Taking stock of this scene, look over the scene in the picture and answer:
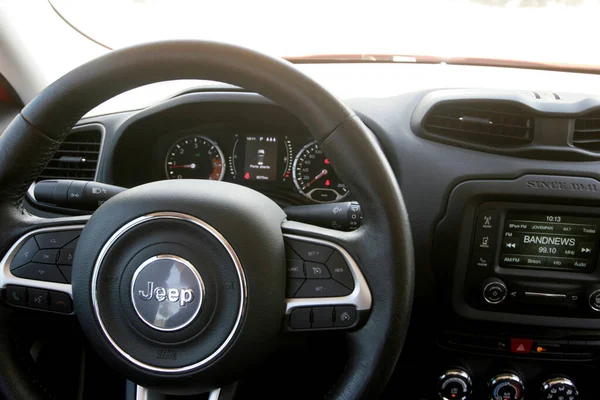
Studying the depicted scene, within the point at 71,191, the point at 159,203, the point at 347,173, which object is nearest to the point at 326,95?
the point at 347,173

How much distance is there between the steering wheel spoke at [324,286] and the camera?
1002 millimetres

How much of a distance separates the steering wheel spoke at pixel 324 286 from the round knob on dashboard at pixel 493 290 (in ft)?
1.88

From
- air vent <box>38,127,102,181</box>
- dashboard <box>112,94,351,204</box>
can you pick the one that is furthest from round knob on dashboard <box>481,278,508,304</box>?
air vent <box>38,127,102,181</box>

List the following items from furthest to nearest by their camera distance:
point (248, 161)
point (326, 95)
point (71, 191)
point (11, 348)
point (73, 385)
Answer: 1. point (248, 161)
2. point (73, 385)
3. point (71, 191)
4. point (11, 348)
5. point (326, 95)

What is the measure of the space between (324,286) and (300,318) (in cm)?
7

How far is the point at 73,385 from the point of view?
1.56m

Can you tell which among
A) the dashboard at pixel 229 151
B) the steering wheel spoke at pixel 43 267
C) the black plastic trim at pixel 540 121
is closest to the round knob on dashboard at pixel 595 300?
the black plastic trim at pixel 540 121

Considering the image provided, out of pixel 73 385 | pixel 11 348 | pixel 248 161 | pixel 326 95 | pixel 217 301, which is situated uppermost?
pixel 326 95

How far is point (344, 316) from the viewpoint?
1.01 metres

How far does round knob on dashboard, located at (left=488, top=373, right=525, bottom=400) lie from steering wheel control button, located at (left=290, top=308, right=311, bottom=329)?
0.75 m

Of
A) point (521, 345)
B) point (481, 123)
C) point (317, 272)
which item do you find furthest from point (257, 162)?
point (521, 345)

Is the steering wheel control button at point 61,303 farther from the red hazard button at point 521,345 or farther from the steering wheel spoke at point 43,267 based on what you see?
the red hazard button at point 521,345

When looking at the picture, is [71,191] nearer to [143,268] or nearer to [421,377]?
[143,268]

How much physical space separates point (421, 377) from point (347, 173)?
2.81 feet
